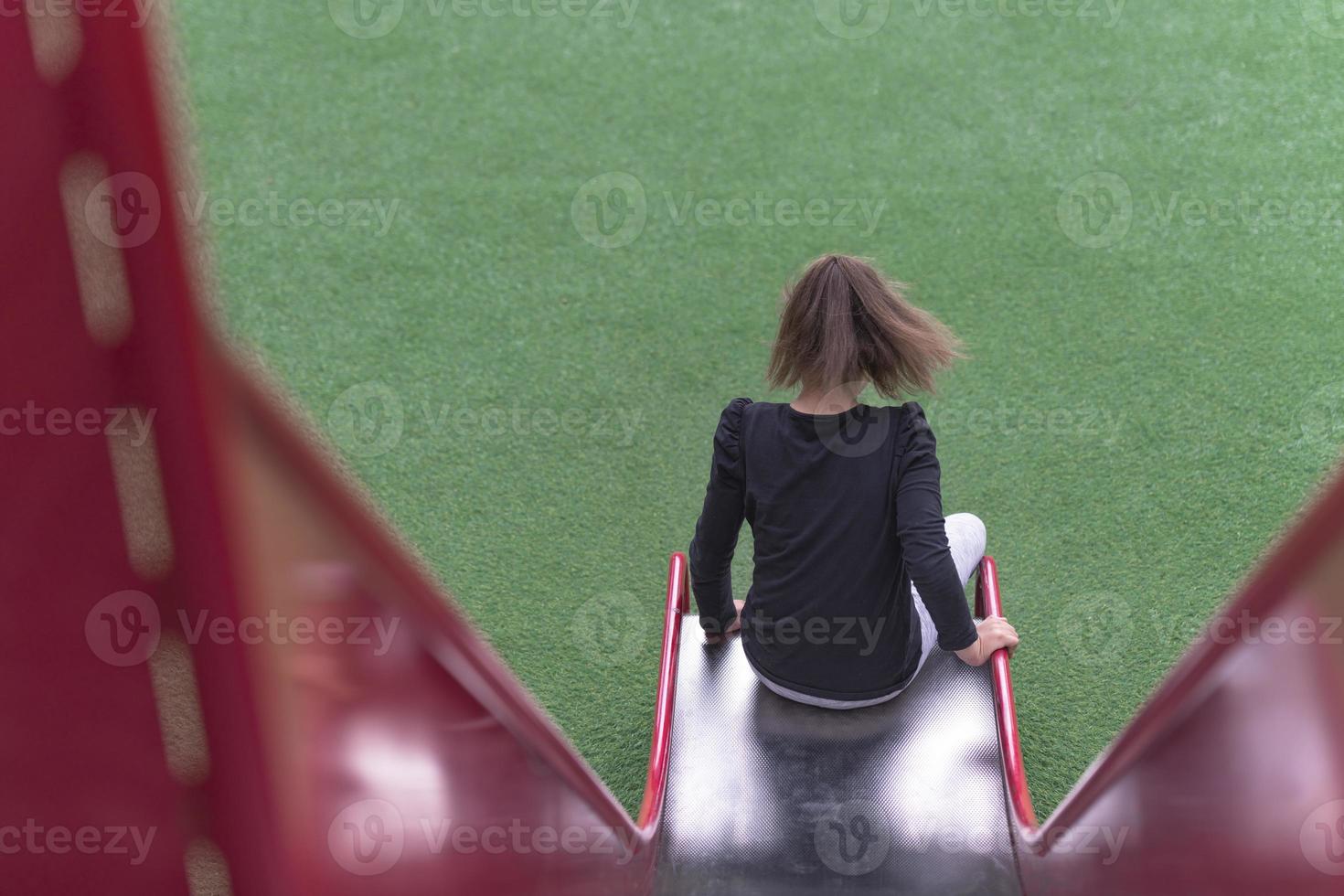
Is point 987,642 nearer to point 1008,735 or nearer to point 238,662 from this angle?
point 1008,735

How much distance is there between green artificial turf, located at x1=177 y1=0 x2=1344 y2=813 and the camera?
9.12ft

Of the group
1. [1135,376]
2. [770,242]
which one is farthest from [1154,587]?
[770,242]

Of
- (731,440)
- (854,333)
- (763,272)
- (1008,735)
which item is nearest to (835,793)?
(1008,735)

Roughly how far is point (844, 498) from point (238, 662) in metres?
1.29

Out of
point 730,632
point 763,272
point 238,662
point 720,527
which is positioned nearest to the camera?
point 238,662

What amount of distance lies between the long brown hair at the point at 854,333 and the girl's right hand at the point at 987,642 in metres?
0.45

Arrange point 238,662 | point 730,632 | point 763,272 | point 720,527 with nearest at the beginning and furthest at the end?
1. point 238,662
2. point 720,527
3. point 730,632
4. point 763,272

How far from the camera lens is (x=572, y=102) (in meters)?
4.28

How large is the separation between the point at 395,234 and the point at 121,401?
3.26m

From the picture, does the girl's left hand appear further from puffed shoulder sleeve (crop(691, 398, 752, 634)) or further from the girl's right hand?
the girl's right hand

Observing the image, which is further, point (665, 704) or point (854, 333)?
point (665, 704)

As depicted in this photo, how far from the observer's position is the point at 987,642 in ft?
6.84

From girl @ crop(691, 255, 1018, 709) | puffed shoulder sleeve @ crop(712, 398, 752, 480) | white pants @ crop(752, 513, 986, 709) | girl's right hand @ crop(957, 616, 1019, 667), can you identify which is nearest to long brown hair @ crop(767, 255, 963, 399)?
girl @ crop(691, 255, 1018, 709)

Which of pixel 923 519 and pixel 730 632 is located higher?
pixel 923 519
